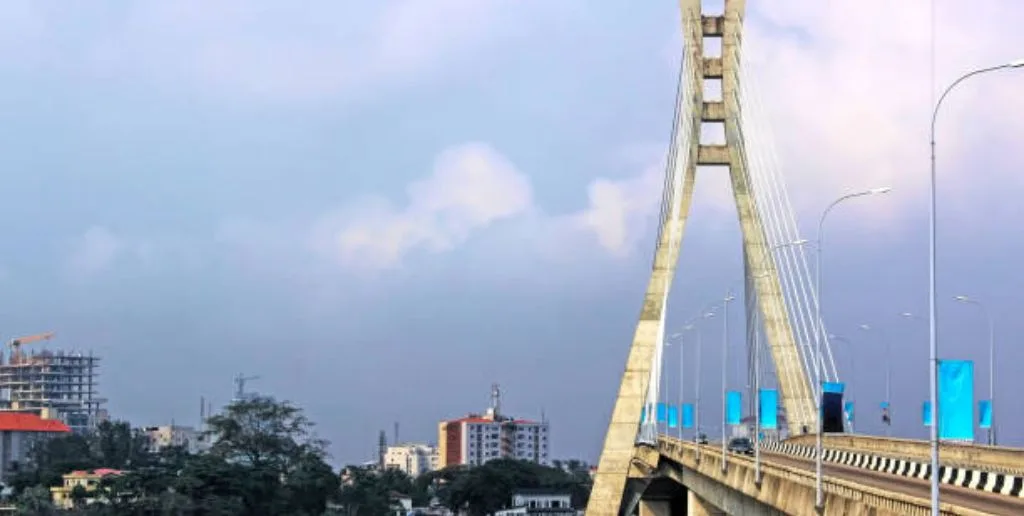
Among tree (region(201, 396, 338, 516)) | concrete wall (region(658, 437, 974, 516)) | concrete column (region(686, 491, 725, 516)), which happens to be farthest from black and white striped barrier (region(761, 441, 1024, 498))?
tree (region(201, 396, 338, 516))

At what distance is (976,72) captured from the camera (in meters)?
24.3

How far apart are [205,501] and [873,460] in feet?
321


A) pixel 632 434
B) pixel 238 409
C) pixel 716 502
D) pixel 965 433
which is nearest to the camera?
pixel 965 433

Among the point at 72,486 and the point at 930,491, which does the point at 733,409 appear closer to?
the point at 930,491

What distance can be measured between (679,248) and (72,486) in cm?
10943

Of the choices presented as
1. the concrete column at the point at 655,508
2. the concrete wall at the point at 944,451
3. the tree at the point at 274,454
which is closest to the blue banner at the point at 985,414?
the concrete wall at the point at 944,451

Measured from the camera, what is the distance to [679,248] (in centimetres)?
6600

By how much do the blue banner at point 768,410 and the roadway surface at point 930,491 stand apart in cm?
558

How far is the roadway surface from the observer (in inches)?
1108

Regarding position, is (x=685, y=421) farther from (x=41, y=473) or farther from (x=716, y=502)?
(x=41, y=473)

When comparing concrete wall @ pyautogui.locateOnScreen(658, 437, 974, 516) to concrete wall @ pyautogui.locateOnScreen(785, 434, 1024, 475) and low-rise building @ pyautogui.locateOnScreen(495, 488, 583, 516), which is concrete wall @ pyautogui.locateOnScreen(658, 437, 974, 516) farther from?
low-rise building @ pyautogui.locateOnScreen(495, 488, 583, 516)

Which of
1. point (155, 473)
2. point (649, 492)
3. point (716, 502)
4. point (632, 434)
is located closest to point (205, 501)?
point (155, 473)

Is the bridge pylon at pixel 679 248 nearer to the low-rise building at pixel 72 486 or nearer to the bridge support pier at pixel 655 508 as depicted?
the bridge support pier at pixel 655 508

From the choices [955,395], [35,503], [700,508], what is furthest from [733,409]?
[35,503]
